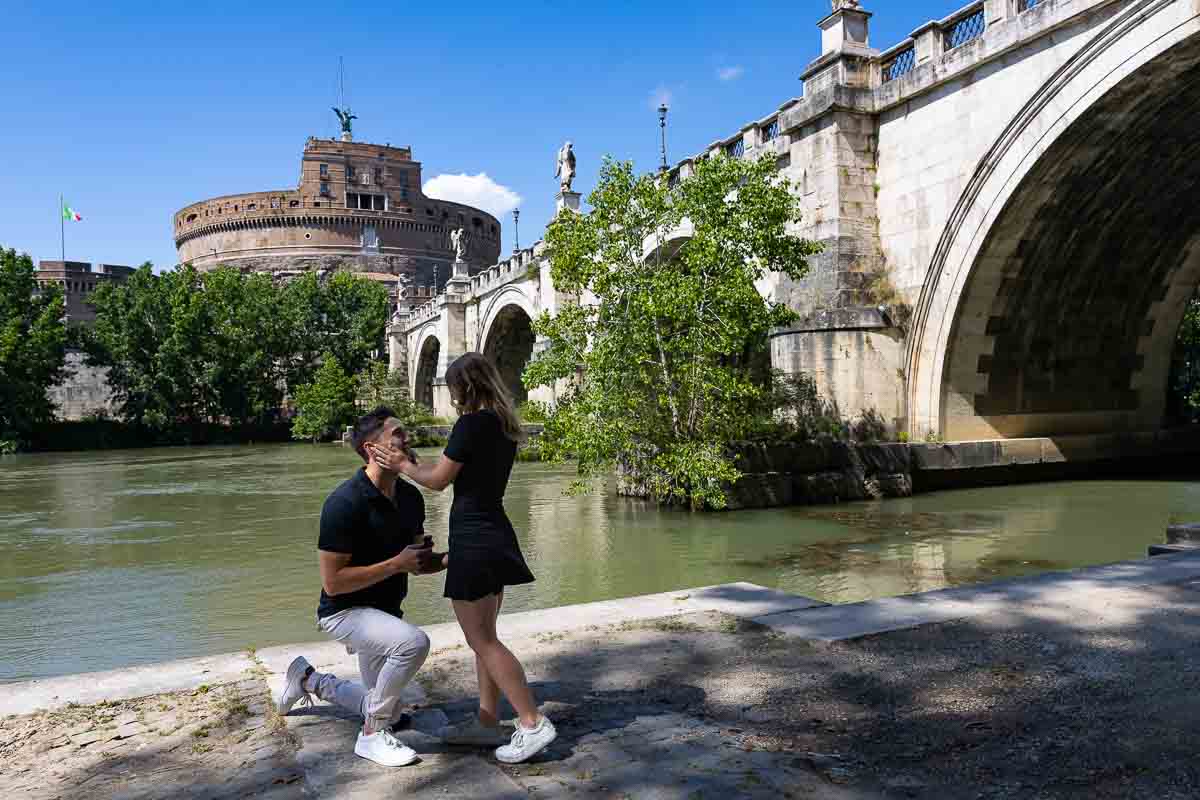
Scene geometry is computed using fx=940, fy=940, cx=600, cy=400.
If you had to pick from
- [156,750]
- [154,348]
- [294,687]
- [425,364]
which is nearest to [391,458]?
[294,687]

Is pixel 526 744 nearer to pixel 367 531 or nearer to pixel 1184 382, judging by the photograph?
pixel 367 531

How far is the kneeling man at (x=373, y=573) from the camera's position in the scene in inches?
121

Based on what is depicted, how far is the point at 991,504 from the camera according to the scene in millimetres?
13383

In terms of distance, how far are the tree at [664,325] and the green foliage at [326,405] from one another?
3092 cm

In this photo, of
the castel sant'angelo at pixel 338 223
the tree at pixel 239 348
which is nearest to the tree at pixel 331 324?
the tree at pixel 239 348

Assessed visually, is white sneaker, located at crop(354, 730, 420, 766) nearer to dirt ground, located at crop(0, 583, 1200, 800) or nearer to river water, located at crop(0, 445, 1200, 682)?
dirt ground, located at crop(0, 583, 1200, 800)

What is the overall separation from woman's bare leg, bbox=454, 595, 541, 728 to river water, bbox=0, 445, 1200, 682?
12.7ft

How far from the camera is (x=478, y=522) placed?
3.16m

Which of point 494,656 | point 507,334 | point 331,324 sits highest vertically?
point 331,324

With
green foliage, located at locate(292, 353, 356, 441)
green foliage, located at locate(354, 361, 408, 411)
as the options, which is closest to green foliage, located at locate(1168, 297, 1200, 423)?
green foliage, located at locate(354, 361, 408, 411)

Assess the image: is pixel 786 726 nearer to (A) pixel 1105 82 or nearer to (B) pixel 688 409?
(B) pixel 688 409

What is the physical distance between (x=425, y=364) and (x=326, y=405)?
1003 centimetres

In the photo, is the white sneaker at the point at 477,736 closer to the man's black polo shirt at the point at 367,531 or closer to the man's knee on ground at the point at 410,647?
the man's knee on ground at the point at 410,647

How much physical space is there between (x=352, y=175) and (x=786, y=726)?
8145 cm
